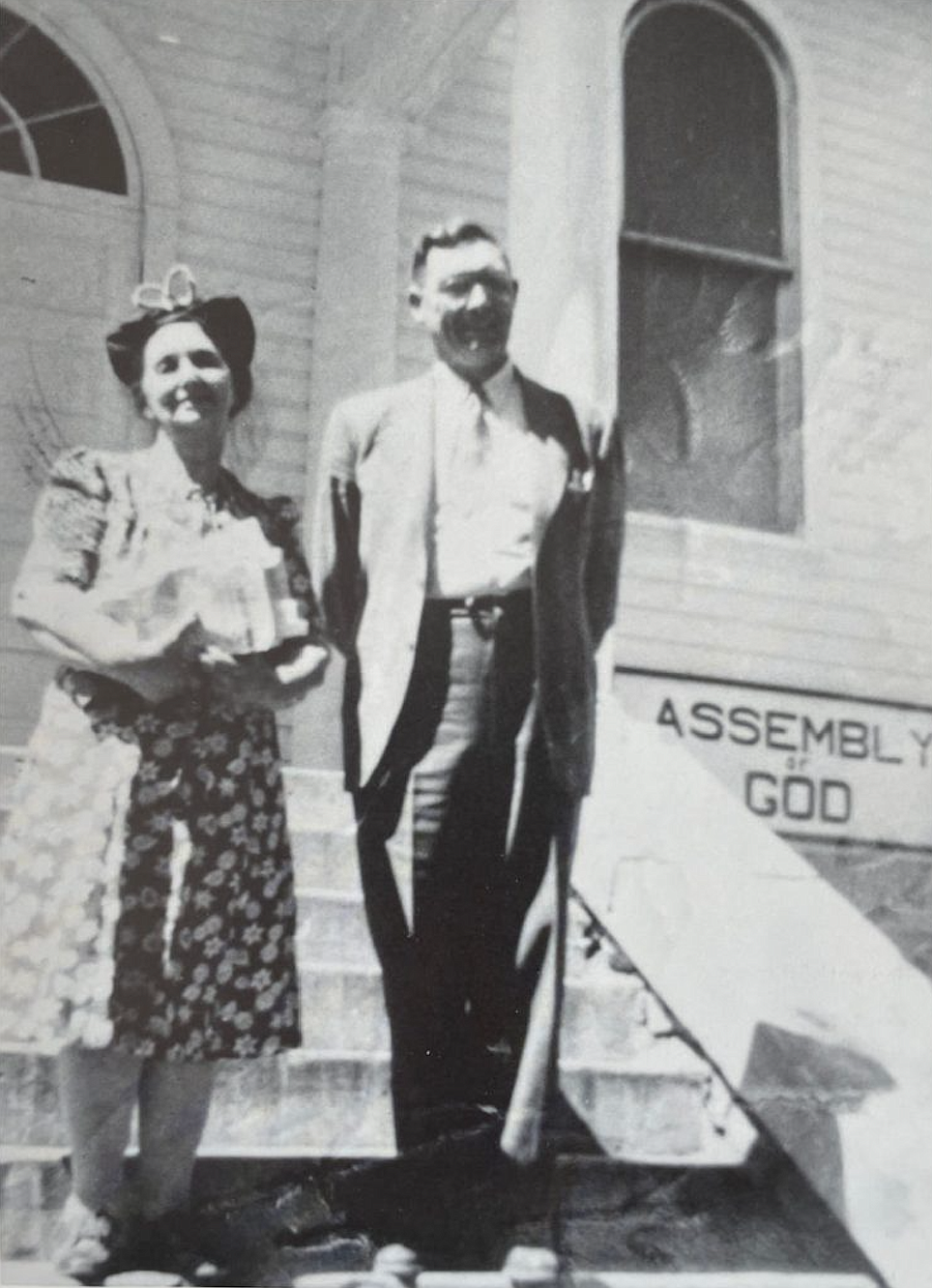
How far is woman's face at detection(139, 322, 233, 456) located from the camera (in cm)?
217

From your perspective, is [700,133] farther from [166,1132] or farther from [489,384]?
[166,1132]

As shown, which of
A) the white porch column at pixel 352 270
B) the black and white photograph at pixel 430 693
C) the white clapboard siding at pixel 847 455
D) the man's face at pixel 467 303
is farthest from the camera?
the white clapboard siding at pixel 847 455

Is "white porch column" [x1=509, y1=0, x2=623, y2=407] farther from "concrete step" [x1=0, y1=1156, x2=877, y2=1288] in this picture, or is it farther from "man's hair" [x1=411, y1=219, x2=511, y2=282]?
"concrete step" [x1=0, y1=1156, x2=877, y2=1288]

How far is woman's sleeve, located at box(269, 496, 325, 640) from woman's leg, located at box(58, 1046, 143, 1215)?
648 millimetres

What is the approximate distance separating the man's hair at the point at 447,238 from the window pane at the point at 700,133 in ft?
3.20

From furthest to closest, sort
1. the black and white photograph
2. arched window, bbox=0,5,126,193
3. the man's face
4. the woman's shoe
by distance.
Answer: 1. arched window, bbox=0,5,126,193
2. the man's face
3. the black and white photograph
4. the woman's shoe

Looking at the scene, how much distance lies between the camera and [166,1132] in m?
1.98

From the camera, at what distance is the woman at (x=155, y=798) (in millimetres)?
1944

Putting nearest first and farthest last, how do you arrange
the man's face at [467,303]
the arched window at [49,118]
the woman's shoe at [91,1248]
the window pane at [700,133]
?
1. the woman's shoe at [91,1248]
2. the man's face at [467,303]
3. the arched window at [49,118]
4. the window pane at [700,133]

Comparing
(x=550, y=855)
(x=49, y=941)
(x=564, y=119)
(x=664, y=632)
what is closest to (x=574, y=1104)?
(x=550, y=855)

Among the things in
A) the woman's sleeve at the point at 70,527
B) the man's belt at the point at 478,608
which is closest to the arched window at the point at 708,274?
the man's belt at the point at 478,608

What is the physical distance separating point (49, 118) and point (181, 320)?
0.82 meters

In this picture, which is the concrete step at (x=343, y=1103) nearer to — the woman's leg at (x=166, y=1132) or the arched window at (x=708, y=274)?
the woman's leg at (x=166, y=1132)

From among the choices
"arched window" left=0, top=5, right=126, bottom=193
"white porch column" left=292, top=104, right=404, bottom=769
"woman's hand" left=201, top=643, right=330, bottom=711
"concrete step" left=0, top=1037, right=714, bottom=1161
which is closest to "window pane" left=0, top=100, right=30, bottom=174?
"arched window" left=0, top=5, right=126, bottom=193
